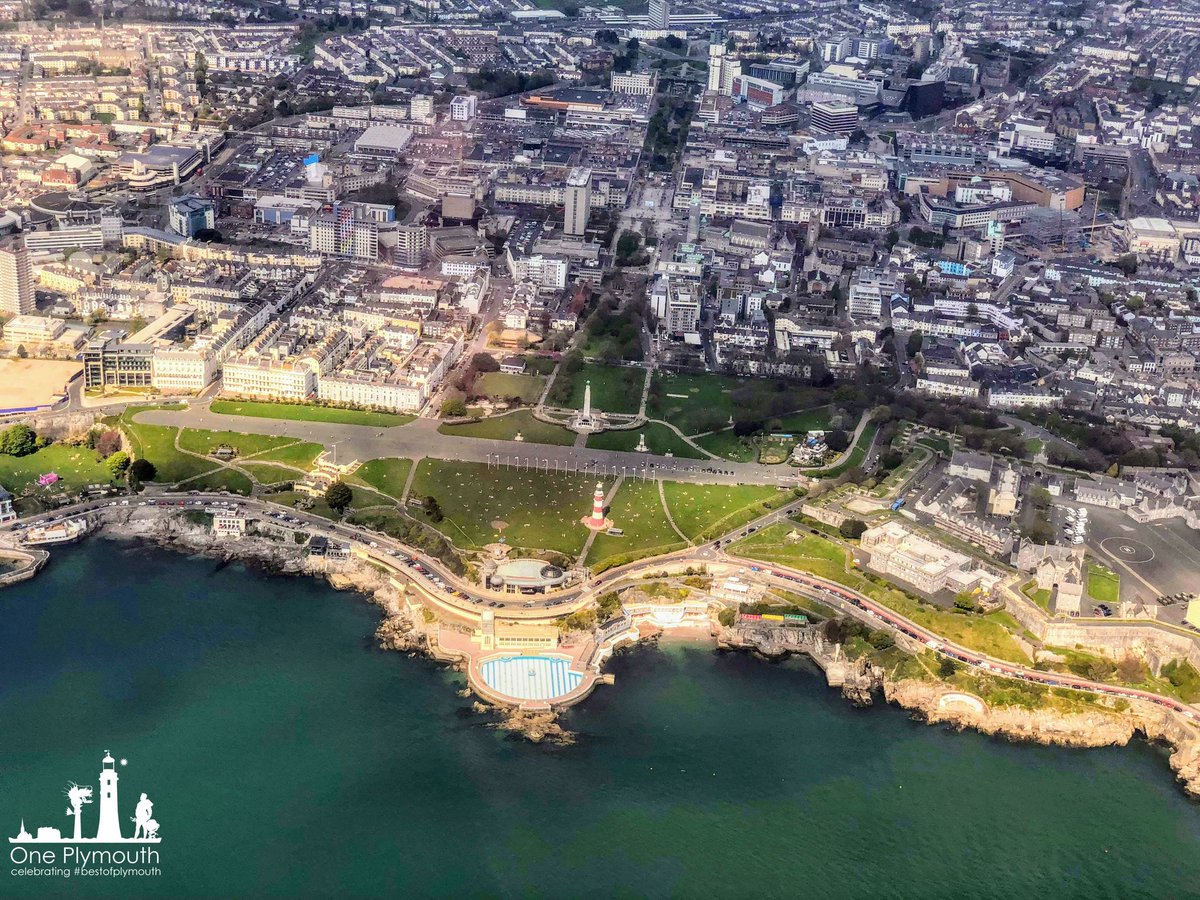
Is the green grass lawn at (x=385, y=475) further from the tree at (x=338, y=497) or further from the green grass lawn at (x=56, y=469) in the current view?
the green grass lawn at (x=56, y=469)

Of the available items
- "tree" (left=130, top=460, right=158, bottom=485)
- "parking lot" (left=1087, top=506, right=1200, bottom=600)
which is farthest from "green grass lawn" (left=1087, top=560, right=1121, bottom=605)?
"tree" (left=130, top=460, right=158, bottom=485)

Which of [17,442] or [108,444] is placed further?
[108,444]

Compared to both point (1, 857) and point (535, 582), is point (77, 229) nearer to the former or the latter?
point (535, 582)

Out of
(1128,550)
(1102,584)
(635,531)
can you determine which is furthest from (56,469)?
(1128,550)

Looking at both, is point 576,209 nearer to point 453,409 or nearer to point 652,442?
point 453,409

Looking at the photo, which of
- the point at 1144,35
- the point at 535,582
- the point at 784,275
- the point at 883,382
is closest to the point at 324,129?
the point at 784,275

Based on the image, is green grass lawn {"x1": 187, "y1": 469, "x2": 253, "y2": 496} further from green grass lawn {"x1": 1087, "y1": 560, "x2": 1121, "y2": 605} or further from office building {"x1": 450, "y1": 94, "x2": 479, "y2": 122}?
office building {"x1": 450, "y1": 94, "x2": 479, "y2": 122}
